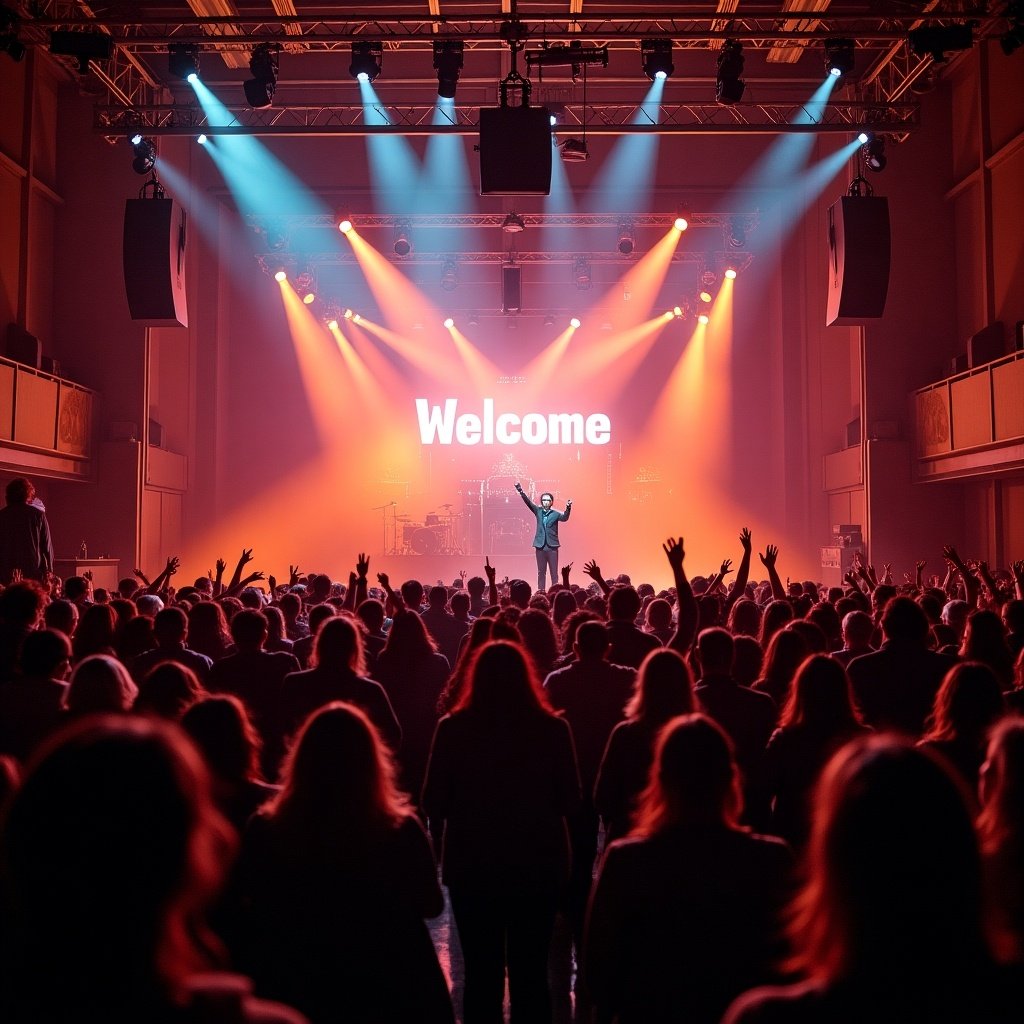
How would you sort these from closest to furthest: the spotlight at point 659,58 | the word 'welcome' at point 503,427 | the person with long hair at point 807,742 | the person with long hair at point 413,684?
the person with long hair at point 807,742, the person with long hair at point 413,684, the spotlight at point 659,58, the word 'welcome' at point 503,427

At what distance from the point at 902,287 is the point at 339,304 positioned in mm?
12712

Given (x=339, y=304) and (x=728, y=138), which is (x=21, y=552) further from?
(x=728, y=138)

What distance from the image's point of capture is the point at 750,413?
977 inches

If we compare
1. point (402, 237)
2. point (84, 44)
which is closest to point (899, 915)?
point (84, 44)

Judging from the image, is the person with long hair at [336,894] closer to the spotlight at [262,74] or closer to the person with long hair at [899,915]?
the person with long hair at [899,915]

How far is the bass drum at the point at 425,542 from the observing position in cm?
2323

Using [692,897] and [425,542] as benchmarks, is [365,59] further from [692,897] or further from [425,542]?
[692,897]

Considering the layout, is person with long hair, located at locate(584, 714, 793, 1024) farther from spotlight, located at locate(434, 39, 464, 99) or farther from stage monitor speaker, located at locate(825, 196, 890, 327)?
stage monitor speaker, located at locate(825, 196, 890, 327)

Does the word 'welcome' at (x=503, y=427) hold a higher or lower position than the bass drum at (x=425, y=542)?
higher

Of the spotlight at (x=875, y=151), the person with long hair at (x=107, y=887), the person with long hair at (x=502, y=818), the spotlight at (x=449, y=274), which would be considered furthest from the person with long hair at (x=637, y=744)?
the spotlight at (x=449, y=274)

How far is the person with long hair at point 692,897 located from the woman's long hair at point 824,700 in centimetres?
133

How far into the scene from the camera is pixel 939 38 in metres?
12.7

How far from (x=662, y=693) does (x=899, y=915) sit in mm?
2146

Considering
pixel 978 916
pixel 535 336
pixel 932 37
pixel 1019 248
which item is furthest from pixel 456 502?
pixel 978 916
